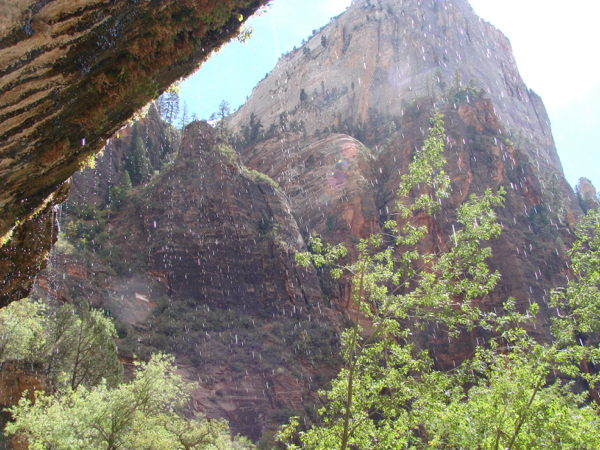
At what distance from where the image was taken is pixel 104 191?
46281mm

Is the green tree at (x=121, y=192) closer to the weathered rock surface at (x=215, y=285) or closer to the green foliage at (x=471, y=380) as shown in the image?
the weathered rock surface at (x=215, y=285)

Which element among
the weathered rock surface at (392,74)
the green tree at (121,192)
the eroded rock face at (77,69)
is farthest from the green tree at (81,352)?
the weathered rock surface at (392,74)

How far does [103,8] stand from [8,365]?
2253 centimetres

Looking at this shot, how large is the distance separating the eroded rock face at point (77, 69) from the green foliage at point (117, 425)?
11.8 m

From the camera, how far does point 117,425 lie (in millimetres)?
15445

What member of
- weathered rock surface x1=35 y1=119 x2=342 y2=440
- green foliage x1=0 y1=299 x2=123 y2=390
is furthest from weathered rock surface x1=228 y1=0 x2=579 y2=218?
green foliage x1=0 y1=299 x2=123 y2=390

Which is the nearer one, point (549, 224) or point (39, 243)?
point (39, 243)

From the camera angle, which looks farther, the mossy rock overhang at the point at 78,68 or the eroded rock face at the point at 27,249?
the eroded rock face at the point at 27,249

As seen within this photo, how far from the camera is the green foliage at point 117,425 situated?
14.5 meters

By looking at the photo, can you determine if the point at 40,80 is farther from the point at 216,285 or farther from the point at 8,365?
the point at 216,285

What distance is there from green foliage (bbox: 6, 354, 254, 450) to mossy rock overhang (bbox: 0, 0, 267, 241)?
11.8m

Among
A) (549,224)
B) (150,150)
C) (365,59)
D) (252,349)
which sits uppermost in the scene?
(365,59)

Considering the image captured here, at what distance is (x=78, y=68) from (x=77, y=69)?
0.02 m

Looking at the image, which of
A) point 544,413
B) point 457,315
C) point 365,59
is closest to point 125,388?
point 457,315
